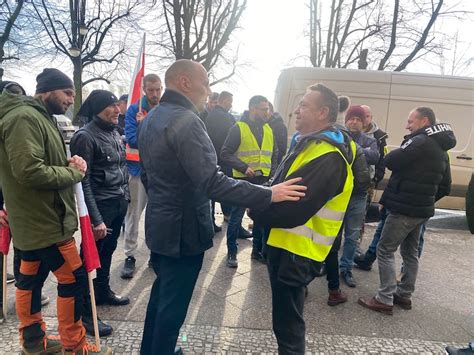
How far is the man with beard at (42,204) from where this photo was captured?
75.4 inches

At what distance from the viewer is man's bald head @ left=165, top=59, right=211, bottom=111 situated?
197cm

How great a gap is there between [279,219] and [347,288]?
2298 mm

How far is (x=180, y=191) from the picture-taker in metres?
1.92

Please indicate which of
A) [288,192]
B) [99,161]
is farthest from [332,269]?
[99,161]

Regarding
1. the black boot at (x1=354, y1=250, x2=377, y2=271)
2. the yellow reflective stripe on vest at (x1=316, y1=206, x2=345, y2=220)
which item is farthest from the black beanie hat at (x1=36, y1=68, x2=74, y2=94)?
the black boot at (x1=354, y1=250, x2=377, y2=271)

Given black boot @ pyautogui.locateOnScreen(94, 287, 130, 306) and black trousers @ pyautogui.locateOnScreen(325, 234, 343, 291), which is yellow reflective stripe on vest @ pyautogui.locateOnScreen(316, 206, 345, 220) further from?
black boot @ pyautogui.locateOnScreen(94, 287, 130, 306)

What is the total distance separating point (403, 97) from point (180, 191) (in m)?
5.61

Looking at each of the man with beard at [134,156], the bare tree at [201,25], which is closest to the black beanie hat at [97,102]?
the man with beard at [134,156]

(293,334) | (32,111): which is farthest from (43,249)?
(293,334)

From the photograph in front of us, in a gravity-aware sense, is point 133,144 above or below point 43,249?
above

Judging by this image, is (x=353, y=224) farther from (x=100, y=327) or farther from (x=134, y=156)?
(x=100, y=327)

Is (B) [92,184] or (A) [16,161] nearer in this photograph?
(A) [16,161]

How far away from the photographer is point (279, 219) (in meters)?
1.88

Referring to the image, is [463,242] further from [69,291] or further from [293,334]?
[69,291]
